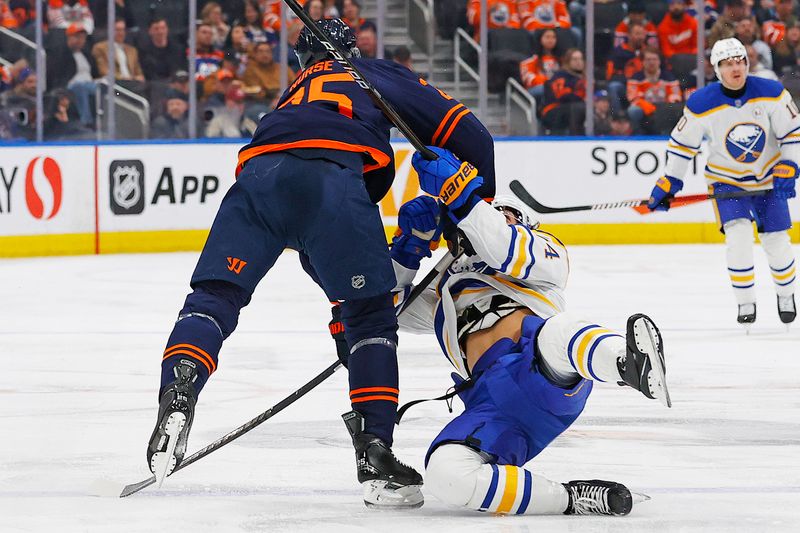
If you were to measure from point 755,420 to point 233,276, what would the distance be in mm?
1689

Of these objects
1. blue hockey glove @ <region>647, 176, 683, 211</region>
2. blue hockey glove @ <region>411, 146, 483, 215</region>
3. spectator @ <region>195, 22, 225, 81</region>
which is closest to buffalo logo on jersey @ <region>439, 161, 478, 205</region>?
blue hockey glove @ <region>411, 146, 483, 215</region>

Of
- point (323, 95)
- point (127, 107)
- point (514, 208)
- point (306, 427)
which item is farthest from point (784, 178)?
point (127, 107)

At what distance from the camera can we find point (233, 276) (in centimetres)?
281

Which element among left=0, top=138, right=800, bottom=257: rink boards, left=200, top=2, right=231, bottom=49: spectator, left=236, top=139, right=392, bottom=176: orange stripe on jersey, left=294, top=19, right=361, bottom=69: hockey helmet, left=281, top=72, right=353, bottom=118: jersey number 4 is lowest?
left=0, top=138, right=800, bottom=257: rink boards

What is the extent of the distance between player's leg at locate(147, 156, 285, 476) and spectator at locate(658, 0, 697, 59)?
741 centimetres

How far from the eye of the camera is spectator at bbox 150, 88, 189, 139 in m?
9.23

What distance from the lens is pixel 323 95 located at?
2.95m

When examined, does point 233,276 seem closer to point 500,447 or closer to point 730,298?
point 500,447

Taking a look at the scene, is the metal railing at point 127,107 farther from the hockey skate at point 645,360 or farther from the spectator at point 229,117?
the hockey skate at point 645,360

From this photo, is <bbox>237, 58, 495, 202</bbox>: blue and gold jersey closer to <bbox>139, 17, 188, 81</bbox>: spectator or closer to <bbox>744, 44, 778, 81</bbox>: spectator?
<bbox>139, 17, 188, 81</bbox>: spectator

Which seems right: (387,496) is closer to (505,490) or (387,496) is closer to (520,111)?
(505,490)

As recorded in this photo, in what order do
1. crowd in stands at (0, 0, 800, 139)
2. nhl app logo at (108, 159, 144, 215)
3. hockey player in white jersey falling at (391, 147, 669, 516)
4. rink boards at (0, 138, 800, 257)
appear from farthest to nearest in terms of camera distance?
crowd in stands at (0, 0, 800, 139) → nhl app logo at (108, 159, 144, 215) → rink boards at (0, 138, 800, 257) → hockey player in white jersey falling at (391, 147, 669, 516)

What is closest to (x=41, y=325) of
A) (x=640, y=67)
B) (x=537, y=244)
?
(x=537, y=244)

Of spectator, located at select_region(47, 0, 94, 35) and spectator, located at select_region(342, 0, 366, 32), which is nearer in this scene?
spectator, located at select_region(47, 0, 94, 35)
